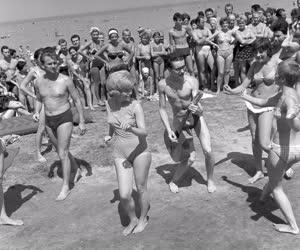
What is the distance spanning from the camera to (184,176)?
704cm

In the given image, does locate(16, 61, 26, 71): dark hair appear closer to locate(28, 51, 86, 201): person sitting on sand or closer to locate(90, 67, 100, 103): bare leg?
locate(90, 67, 100, 103): bare leg

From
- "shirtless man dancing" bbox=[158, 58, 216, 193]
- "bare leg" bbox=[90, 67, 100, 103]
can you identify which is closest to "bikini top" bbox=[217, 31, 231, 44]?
"bare leg" bbox=[90, 67, 100, 103]

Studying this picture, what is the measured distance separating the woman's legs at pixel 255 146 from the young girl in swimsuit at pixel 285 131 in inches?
61.1

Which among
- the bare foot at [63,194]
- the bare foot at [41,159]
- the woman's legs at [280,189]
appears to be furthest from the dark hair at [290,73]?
the bare foot at [41,159]

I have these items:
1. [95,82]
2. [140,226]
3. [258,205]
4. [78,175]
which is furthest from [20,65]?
[258,205]

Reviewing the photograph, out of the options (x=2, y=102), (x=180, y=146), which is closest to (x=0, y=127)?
(x=2, y=102)

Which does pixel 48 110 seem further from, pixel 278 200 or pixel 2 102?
pixel 2 102

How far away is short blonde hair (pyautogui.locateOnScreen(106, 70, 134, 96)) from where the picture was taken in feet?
15.1

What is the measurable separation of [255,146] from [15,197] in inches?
166

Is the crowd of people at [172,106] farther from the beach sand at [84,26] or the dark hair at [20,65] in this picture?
the beach sand at [84,26]

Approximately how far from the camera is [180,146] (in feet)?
20.2

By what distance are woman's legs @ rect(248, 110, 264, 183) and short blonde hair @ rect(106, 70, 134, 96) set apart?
2.42 metres

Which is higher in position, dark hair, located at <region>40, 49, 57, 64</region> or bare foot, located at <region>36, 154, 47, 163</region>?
dark hair, located at <region>40, 49, 57, 64</region>

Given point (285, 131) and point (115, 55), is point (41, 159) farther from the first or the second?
point (285, 131)
